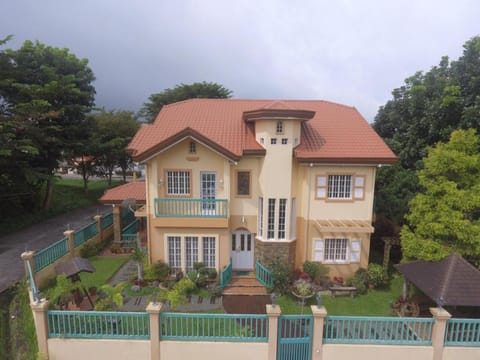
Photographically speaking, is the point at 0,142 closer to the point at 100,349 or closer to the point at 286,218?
the point at 100,349

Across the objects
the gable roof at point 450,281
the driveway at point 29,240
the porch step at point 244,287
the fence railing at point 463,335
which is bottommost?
the porch step at point 244,287

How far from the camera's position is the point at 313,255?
48.0ft

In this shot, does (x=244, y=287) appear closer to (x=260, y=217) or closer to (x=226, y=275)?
(x=226, y=275)

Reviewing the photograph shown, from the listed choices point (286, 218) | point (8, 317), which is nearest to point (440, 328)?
point (286, 218)

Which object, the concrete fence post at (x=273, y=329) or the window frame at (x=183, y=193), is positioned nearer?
the concrete fence post at (x=273, y=329)

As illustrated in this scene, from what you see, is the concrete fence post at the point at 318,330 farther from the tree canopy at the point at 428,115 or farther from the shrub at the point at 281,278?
the tree canopy at the point at 428,115

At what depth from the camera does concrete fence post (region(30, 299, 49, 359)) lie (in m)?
8.59

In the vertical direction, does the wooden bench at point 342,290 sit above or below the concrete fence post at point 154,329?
below

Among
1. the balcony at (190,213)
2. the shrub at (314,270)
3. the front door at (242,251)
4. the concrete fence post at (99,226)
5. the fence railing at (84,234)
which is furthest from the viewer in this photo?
the concrete fence post at (99,226)

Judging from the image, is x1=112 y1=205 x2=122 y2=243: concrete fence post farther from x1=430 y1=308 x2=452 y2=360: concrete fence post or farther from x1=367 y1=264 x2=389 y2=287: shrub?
x1=430 y1=308 x2=452 y2=360: concrete fence post

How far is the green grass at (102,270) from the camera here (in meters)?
14.0

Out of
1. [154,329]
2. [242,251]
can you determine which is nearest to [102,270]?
[242,251]

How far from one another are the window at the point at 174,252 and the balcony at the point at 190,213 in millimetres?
966

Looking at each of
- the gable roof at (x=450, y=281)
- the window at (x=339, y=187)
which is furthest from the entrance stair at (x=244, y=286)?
the gable roof at (x=450, y=281)
